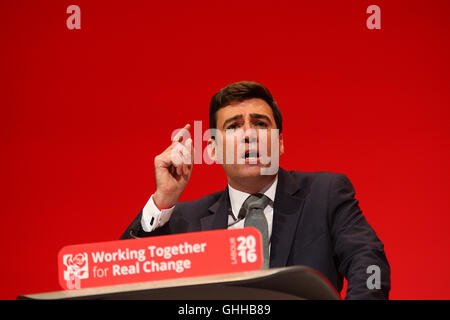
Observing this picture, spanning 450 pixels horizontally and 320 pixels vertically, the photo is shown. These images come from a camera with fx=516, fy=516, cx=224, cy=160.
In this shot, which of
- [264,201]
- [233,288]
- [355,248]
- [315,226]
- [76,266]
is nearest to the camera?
[233,288]

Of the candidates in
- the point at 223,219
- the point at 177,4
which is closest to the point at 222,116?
the point at 223,219

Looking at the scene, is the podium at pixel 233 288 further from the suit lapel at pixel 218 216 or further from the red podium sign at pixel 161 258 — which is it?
the suit lapel at pixel 218 216

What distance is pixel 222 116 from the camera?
170 cm

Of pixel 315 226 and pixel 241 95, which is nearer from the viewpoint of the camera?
pixel 315 226

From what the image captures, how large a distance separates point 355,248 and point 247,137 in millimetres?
475

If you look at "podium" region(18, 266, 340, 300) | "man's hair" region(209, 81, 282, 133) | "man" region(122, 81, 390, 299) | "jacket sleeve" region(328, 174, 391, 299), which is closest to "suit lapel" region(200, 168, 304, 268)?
"man" region(122, 81, 390, 299)

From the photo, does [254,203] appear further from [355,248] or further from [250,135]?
[355,248]

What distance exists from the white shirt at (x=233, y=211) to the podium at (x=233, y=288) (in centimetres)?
81

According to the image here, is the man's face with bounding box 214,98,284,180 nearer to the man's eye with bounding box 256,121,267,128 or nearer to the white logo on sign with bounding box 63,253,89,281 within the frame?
the man's eye with bounding box 256,121,267,128

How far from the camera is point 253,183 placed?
5.49 feet

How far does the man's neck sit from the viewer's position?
5.44 ft

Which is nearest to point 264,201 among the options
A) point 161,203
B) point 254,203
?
point 254,203
